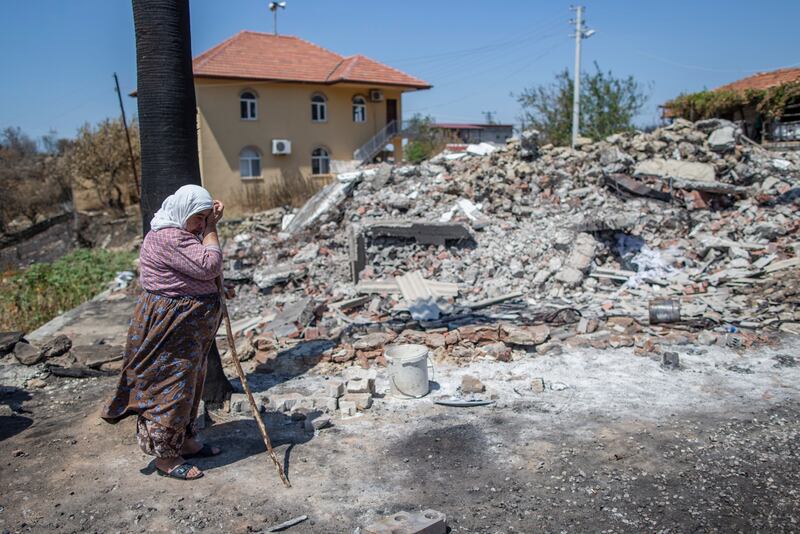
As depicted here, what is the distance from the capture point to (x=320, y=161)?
2723cm

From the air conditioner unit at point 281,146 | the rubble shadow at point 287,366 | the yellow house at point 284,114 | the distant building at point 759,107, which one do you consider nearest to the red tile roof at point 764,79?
the distant building at point 759,107

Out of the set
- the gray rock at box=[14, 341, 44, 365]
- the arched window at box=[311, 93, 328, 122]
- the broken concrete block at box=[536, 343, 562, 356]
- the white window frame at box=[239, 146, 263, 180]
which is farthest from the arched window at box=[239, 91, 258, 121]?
the broken concrete block at box=[536, 343, 562, 356]

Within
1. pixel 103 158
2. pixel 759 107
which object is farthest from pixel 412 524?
pixel 103 158

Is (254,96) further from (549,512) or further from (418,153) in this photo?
(549,512)

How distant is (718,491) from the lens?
3311 mm

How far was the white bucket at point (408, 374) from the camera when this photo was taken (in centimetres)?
487

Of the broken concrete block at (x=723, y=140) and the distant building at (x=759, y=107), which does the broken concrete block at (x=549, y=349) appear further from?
the distant building at (x=759, y=107)

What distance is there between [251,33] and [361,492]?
2679cm

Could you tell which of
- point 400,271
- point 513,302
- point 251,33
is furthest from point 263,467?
point 251,33

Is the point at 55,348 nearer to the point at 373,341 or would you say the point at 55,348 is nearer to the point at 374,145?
the point at 373,341

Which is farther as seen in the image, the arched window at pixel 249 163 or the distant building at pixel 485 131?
the distant building at pixel 485 131

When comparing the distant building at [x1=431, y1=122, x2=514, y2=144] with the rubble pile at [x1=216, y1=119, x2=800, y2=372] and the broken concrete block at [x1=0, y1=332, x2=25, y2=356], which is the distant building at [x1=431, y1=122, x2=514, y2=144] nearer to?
the rubble pile at [x1=216, y1=119, x2=800, y2=372]

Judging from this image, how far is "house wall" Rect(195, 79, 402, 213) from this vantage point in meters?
24.1

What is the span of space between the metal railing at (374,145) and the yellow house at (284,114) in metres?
0.05
